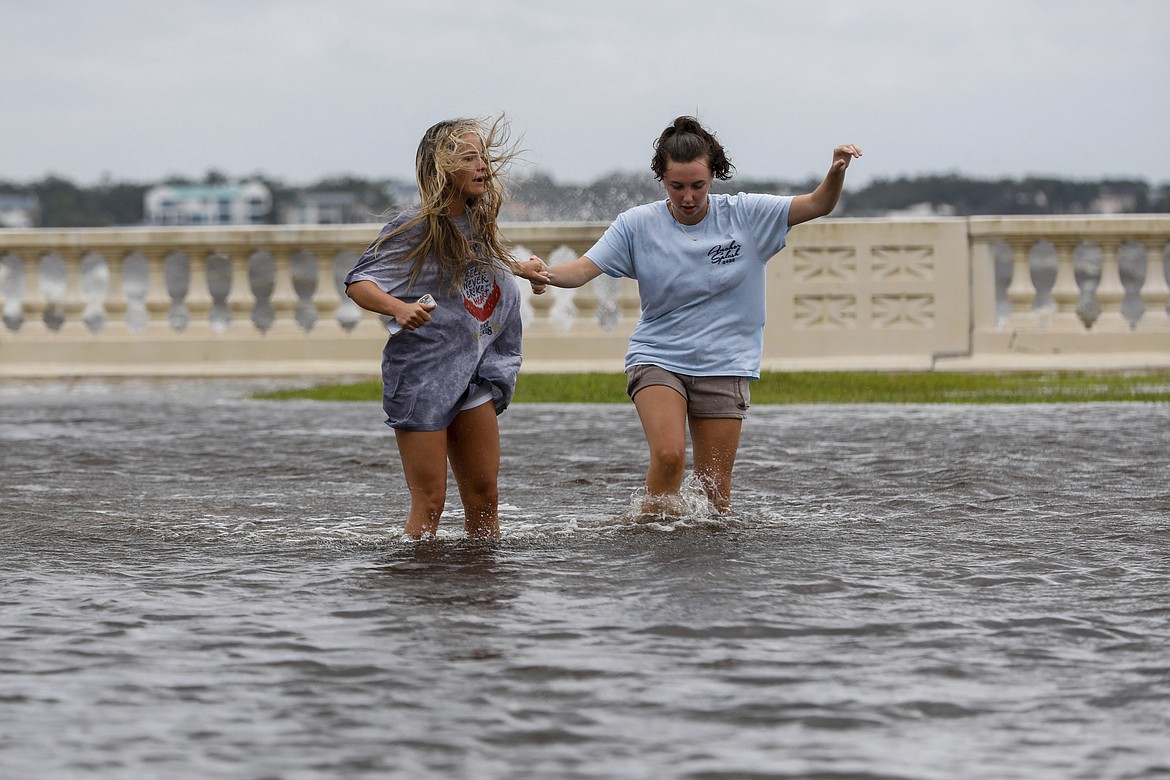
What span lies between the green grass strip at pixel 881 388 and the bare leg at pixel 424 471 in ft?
20.0

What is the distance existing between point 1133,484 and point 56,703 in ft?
16.7

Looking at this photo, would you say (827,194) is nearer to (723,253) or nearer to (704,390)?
(723,253)

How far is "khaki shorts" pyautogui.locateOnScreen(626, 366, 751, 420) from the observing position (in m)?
6.38

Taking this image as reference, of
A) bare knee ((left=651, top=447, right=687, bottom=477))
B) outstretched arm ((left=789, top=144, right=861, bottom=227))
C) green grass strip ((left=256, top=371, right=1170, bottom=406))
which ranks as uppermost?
outstretched arm ((left=789, top=144, right=861, bottom=227))

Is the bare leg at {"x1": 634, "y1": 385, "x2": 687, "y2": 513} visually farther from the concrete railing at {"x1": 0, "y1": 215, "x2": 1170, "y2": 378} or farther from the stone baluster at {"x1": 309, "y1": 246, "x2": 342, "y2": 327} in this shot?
the stone baluster at {"x1": 309, "y1": 246, "x2": 342, "y2": 327}

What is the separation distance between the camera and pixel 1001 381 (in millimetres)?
13484

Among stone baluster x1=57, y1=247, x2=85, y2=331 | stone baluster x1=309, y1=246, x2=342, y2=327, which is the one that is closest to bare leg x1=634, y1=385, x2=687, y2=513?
stone baluster x1=309, y1=246, x2=342, y2=327

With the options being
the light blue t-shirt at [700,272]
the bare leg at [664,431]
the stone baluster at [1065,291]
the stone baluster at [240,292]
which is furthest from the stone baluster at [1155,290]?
the bare leg at [664,431]

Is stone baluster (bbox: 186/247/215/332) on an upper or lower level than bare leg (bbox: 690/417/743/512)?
upper

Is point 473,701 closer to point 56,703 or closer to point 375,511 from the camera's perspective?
point 56,703

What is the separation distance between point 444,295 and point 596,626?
1.52 m

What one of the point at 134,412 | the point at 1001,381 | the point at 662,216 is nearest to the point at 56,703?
the point at 662,216

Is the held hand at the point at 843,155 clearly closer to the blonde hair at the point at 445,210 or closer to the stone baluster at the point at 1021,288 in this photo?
the blonde hair at the point at 445,210

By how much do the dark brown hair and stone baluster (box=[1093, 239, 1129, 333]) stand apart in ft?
31.8
